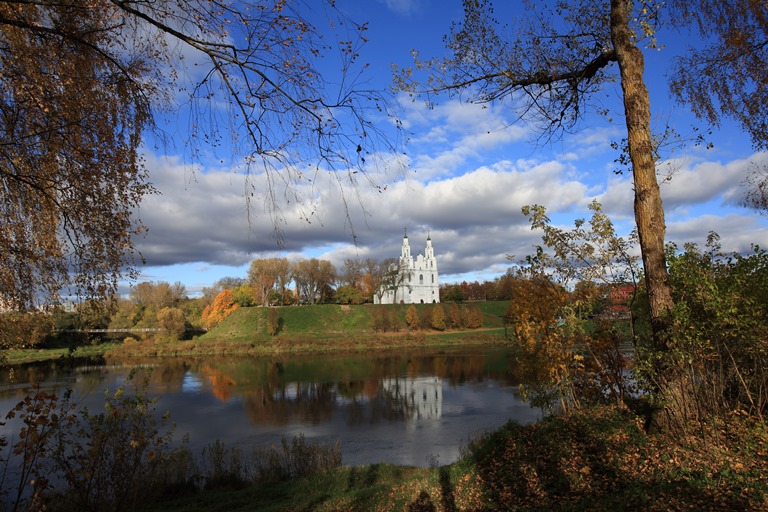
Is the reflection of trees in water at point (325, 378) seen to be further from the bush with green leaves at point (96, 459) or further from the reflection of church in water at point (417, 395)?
the bush with green leaves at point (96, 459)

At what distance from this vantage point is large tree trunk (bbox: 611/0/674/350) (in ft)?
20.5

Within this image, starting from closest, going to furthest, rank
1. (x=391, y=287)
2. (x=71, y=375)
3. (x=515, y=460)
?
(x=515, y=460)
(x=71, y=375)
(x=391, y=287)

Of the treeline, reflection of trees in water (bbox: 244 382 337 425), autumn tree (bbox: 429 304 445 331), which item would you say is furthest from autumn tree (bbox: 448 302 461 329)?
reflection of trees in water (bbox: 244 382 337 425)

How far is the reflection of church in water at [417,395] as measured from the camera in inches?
781

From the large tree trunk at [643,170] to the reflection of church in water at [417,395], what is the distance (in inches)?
541

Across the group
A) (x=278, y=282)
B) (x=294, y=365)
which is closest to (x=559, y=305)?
(x=294, y=365)

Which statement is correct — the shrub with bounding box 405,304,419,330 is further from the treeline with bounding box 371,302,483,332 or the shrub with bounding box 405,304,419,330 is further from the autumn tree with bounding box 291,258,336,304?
the autumn tree with bounding box 291,258,336,304

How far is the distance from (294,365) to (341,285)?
44.9 metres

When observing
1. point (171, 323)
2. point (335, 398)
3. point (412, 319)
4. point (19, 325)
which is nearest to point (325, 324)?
point (412, 319)

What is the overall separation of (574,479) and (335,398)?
62.9 feet

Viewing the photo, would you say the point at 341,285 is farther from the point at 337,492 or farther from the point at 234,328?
the point at 337,492

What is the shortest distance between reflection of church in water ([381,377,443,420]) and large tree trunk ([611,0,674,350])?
13.7 metres

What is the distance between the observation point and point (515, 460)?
7.53m

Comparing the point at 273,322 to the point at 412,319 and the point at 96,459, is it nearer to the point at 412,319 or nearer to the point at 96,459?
the point at 412,319
